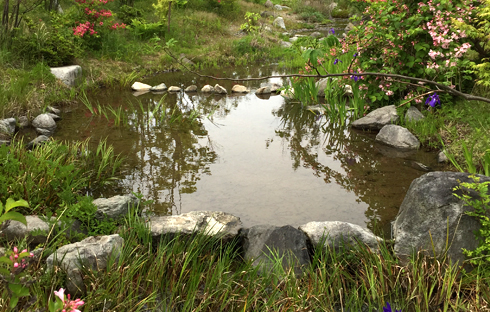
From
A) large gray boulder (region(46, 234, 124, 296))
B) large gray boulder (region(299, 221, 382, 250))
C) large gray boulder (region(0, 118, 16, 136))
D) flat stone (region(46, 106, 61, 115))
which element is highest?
large gray boulder (region(46, 234, 124, 296))

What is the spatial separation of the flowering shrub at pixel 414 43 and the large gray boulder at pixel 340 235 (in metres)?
2.99

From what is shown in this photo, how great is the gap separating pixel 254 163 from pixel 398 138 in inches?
89.5

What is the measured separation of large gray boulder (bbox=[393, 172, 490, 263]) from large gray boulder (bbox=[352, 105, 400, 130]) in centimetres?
324

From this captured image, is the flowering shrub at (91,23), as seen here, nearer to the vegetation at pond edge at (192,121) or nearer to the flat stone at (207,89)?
the vegetation at pond edge at (192,121)

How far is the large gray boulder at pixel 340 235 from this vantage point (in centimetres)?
318

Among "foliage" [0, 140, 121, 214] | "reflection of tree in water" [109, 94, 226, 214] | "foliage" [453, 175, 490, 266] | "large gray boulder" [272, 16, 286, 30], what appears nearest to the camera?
"foliage" [453, 175, 490, 266]

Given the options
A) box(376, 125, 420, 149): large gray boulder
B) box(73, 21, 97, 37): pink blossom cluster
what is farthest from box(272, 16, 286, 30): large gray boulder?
box(376, 125, 420, 149): large gray boulder

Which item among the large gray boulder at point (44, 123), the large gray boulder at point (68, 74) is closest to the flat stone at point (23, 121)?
the large gray boulder at point (44, 123)

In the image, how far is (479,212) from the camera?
9.21ft

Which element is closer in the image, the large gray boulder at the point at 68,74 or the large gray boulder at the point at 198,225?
the large gray boulder at the point at 198,225

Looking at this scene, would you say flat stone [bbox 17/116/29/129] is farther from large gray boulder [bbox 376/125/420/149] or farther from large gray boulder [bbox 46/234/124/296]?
large gray boulder [bbox 376/125/420/149]

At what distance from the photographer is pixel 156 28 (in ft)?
42.8

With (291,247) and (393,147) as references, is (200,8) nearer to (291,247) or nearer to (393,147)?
(393,147)

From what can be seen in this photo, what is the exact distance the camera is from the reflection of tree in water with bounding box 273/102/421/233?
13.9 feet
